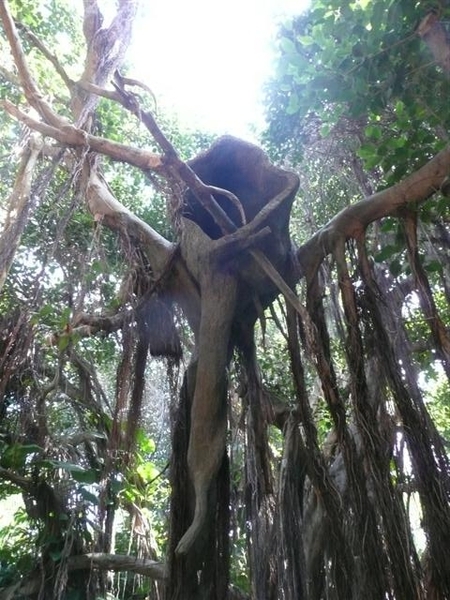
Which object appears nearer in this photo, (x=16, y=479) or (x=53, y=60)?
(x=53, y=60)

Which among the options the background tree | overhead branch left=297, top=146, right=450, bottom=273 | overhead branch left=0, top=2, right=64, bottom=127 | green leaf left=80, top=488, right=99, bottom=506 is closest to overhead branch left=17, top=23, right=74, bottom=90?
the background tree

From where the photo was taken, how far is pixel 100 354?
4898mm

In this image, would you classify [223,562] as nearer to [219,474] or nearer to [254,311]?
[219,474]

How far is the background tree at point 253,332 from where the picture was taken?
228 cm

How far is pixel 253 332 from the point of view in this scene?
9.64ft

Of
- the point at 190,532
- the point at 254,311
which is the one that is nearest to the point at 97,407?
the point at 254,311

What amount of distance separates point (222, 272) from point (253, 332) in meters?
0.47

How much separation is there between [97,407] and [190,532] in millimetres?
2265

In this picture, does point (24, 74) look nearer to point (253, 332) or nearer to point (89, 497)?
point (253, 332)

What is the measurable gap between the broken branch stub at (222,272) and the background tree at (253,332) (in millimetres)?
11

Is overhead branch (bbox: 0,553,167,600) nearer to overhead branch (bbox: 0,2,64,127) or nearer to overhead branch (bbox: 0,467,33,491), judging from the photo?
overhead branch (bbox: 0,467,33,491)

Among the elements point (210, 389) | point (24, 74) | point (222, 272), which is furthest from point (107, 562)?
point (24, 74)

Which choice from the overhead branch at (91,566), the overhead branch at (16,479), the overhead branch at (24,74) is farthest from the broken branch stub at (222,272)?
the overhead branch at (16,479)

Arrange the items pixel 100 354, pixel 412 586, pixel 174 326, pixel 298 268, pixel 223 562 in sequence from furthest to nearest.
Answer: pixel 100 354 → pixel 174 326 → pixel 298 268 → pixel 223 562 → pixel 412 586
